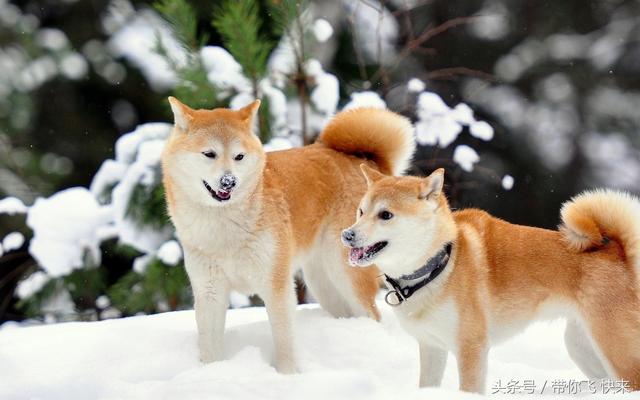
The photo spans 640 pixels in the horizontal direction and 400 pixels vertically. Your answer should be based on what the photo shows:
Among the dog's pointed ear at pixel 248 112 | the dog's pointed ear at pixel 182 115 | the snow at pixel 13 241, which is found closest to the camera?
the dog's pointed ear at pixel 182 115

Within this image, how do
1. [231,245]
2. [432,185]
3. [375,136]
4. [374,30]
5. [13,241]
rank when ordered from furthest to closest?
[374,30], [13,241], [375,136], [231,245], [432,185]

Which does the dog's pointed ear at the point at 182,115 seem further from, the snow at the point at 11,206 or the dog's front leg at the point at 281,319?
the snow at the point at 11,206

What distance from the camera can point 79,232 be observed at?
5.64 m

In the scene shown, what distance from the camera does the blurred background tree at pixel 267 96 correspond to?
556cm

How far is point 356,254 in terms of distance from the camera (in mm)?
3236

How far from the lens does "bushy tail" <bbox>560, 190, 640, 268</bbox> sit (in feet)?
11.2

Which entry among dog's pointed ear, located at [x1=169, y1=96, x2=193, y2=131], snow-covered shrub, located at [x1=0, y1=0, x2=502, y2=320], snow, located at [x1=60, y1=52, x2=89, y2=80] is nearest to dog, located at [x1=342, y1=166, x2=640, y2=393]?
dog's pointed ear, located at [x1=169, y1=96, x2=193, y2=131]

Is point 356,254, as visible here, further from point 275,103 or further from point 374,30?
point 374,30

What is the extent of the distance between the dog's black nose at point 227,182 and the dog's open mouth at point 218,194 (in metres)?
0.04

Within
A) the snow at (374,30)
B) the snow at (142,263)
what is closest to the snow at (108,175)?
the snow at (142,263)

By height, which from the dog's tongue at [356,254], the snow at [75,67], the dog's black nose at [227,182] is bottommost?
the snow at [75,67]

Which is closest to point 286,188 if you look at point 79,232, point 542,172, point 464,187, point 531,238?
point 531,238

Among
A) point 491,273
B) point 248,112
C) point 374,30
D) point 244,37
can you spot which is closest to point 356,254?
point 491,273

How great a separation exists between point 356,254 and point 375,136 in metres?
1.36
